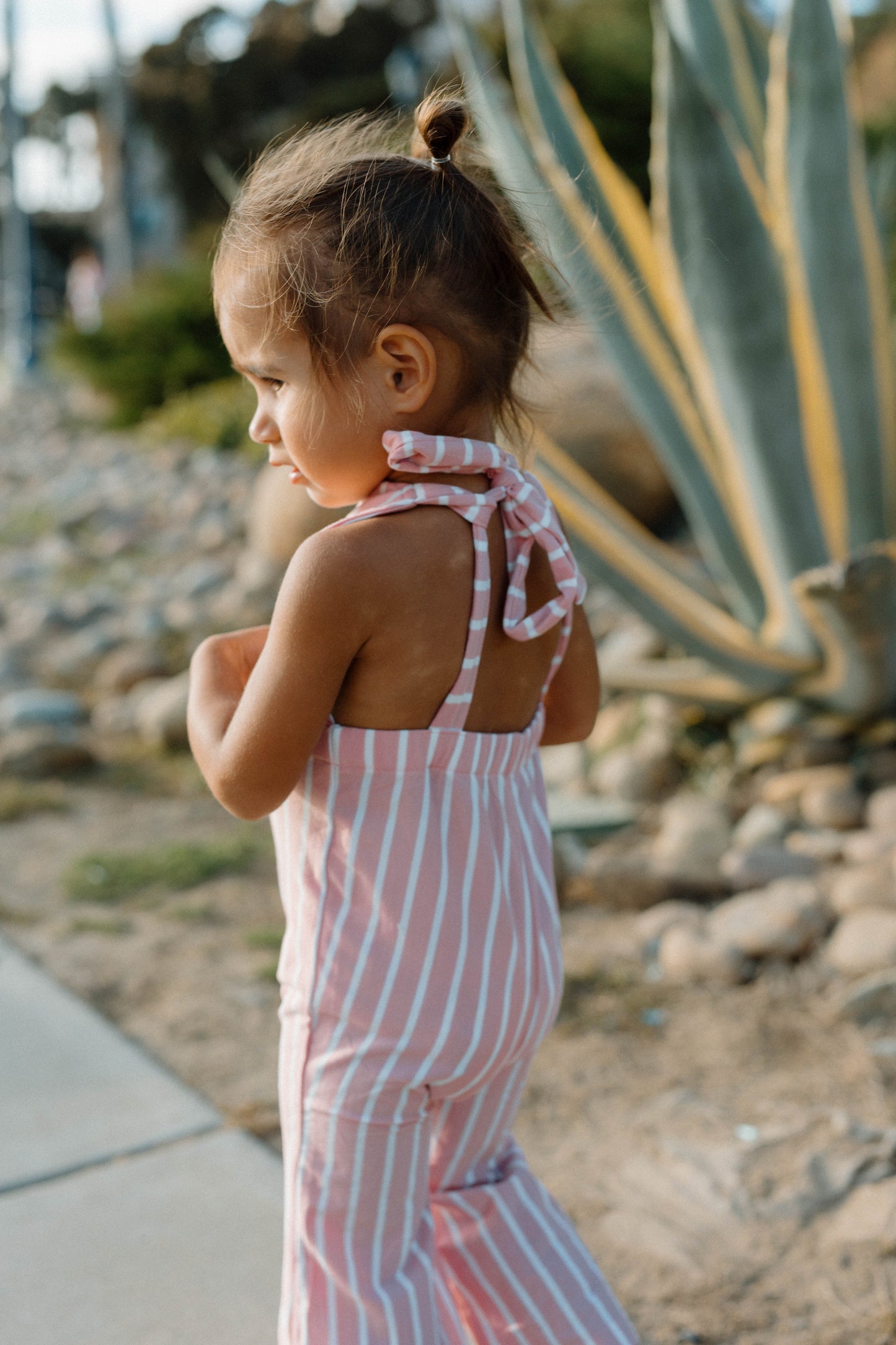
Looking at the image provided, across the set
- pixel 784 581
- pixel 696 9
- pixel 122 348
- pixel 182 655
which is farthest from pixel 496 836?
pixel 122 348

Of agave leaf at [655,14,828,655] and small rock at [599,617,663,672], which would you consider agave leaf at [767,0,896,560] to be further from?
small rock at [599,617,663,672]

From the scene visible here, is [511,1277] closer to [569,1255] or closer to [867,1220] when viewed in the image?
[569,1255]

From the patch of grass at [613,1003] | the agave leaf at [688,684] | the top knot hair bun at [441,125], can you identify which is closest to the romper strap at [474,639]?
the top knot hair bun at [441,125]

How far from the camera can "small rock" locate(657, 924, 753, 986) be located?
2.45 meters

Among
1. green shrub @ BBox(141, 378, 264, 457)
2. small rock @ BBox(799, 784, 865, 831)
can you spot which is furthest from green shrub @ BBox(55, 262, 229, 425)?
small rock @ BBox(799, 784, 865, 831)

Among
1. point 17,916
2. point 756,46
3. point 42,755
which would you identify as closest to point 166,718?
point 42,755

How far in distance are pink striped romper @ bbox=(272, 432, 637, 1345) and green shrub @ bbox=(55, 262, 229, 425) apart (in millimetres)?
9676

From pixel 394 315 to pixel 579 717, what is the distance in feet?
1.68

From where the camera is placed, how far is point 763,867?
2795 mm

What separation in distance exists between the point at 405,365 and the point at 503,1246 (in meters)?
0.87

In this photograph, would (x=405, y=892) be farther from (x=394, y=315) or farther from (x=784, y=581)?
(x=784, y=581)

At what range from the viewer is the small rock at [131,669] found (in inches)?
187

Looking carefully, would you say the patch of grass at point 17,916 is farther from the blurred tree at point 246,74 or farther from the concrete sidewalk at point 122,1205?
the blurred tree at point 246,74

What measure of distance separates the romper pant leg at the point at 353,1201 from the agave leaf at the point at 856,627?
6.23 feet
